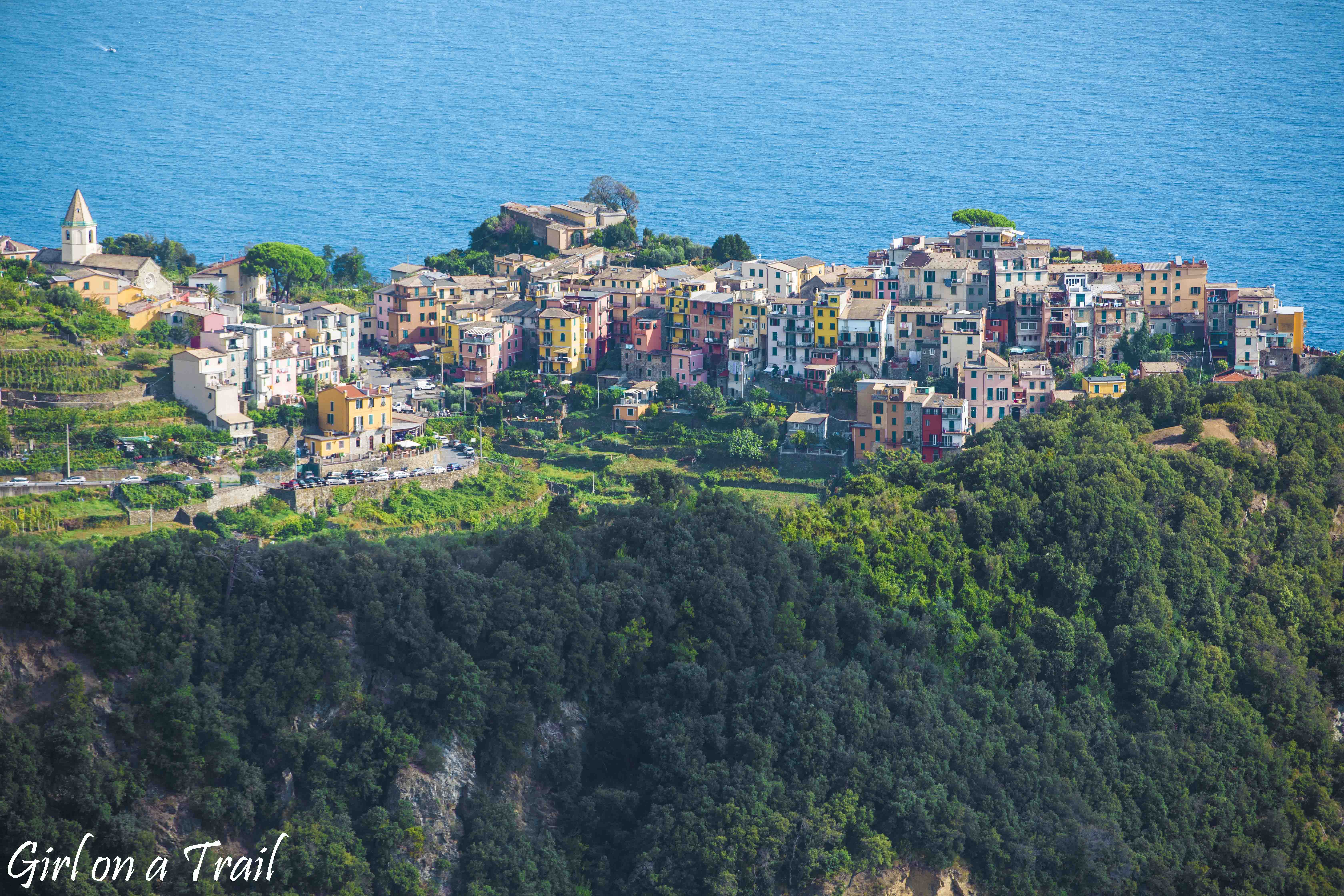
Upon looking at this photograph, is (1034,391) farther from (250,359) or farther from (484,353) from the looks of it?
(250,359)

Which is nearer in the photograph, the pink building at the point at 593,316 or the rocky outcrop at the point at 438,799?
the rocky outcrop at the point at 438,799

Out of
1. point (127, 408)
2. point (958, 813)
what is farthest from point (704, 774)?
point (127, 408)

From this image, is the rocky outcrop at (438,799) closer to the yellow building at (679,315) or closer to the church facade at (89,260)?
the yellow building at (679,315)

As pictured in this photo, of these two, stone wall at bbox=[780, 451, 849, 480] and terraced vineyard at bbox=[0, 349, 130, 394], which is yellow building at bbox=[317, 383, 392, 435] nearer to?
terraced vineyard at bbox=[0, 349, 130, 394]

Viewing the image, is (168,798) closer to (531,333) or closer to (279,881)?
(279,881)

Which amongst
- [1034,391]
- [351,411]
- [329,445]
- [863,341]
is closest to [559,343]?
[351,411]

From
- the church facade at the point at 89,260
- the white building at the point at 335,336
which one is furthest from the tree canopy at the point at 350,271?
the white building at the point at 335,336
